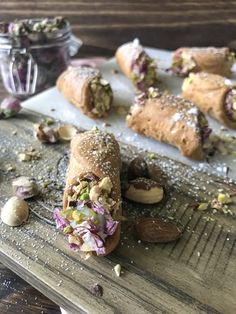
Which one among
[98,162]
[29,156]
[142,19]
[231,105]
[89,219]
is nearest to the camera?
[89,219]

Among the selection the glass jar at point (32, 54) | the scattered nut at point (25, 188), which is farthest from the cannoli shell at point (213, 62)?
the scattered nut at point (25, 188)

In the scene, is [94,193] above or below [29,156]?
above

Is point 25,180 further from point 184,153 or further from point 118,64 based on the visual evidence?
point 118,64

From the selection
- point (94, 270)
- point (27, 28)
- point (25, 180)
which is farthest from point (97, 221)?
point (27, 28)

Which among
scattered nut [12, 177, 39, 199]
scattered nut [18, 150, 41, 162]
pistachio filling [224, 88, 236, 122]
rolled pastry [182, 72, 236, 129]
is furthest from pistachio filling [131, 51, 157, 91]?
scattered nut [12, 177, 39, 199]

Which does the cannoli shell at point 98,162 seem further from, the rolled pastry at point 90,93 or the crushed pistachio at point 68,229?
the rolled pastry at point 90,93

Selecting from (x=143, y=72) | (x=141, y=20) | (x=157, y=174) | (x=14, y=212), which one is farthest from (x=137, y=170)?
(x=141, y=20)

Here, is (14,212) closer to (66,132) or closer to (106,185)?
(106,185)
